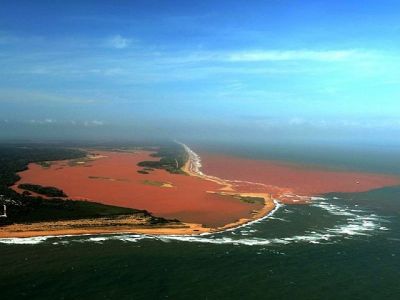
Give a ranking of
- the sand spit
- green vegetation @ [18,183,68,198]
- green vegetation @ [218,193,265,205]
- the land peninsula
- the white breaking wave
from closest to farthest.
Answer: the white breaking wave
the sand spit
the land peninsula
green vegetation @ [218,193,265,205]
green vegetation @ [18,183,68,198]

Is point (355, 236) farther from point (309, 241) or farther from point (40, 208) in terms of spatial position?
point (40, 208)

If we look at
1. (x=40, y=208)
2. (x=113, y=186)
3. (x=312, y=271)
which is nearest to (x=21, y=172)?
(x=113, y=186)

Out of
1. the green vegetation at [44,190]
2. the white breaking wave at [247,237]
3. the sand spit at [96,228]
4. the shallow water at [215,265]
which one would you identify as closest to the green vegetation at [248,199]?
the white breaking wave at [247,237]

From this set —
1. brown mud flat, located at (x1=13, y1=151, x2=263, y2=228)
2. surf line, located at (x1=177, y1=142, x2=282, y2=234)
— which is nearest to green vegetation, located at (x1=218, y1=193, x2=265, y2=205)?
surf line, located at (x1=177, y1=142, x2=282, y2=234)

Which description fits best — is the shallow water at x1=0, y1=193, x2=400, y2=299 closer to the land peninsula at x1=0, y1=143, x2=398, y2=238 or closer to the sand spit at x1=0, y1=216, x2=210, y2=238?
the sand spit at x1=0, y1=216, x2=210, y2=238

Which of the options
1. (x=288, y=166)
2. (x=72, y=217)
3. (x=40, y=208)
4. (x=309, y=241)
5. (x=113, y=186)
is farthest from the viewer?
(x=288, y=166)

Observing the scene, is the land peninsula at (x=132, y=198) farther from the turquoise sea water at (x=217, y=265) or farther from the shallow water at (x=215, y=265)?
the shallow water at (x=215, y=265)

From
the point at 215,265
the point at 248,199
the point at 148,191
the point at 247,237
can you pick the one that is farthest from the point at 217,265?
the point at 148,191
